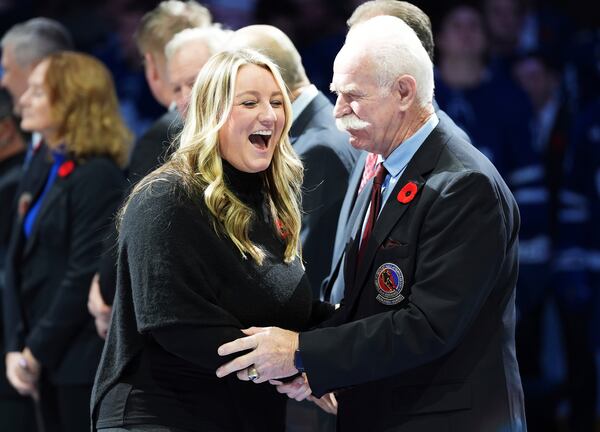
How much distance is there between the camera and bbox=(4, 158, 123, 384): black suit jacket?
4.20 meters

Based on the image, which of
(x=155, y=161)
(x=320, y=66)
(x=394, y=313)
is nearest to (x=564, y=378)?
(x=320, y=66)

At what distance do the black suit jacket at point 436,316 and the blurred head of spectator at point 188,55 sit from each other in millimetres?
1563

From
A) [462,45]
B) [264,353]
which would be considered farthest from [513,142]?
[264,353]

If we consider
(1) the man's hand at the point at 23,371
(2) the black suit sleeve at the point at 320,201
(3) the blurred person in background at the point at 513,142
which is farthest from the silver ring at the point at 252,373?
(3) the blurred person in background at the point at 513,142

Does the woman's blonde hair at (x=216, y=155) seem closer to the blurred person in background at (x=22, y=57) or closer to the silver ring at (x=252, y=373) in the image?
the silver ring at (x=252, y=373)

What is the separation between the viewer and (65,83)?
14.4ft

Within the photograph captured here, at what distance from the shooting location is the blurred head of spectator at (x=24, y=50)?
5.23m

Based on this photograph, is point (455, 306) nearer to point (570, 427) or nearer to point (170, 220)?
point (170, 220)

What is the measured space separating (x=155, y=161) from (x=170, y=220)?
129cm

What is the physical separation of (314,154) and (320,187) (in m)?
0.12

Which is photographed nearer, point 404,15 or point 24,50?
point 404,15

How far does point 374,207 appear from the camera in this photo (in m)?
2.97

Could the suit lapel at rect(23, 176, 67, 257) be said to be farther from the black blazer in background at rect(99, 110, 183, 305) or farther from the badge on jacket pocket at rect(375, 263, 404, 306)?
the badge on jacket pocket at rect(375, 263, 404, 306)

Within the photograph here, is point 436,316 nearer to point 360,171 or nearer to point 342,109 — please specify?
point 342,109
